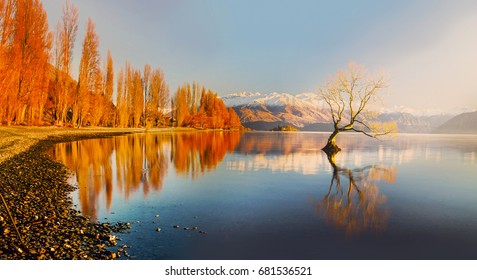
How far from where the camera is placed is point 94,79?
54250 mm

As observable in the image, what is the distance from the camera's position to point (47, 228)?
657 cm

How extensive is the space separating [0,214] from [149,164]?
11.9 metres

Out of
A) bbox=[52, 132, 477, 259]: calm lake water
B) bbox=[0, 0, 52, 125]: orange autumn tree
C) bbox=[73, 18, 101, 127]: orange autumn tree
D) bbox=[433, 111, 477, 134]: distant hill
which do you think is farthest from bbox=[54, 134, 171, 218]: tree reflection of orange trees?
bbox=[433, 111, 477, 134]: distant hill

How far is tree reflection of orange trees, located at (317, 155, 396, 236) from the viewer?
7.90 metres

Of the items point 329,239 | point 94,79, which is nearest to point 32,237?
point 329,239

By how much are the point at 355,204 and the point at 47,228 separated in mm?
9140

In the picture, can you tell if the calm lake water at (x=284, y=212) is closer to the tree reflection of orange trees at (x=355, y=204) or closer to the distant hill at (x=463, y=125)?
the tree reflection of orange trees at (x=355, y=204)

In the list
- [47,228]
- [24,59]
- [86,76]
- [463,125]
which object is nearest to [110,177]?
[47,228]

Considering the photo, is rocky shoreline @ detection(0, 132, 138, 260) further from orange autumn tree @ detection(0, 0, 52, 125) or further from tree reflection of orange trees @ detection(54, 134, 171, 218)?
orange autumn tree @ detection(0, 0, 52, 125)

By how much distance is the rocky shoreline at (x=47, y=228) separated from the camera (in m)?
5.52

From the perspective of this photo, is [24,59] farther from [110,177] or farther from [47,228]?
[47,228]

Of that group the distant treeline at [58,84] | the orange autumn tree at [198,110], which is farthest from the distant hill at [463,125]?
the distant treeline at [58,84]
